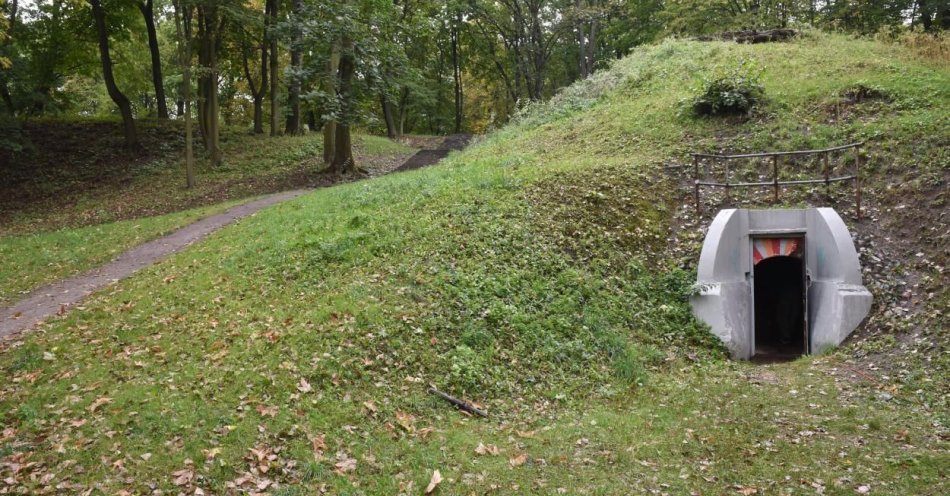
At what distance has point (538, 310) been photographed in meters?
10.3

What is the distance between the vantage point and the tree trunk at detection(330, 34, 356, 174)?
21031mm

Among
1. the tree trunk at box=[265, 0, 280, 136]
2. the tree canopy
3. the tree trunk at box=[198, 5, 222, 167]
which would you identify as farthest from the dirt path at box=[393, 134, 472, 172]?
the tree trunk at box=[198, 5, 222, 167]

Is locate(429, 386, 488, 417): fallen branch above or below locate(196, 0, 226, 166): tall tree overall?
below

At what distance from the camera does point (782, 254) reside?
42.1 ft

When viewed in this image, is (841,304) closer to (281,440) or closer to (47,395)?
(281,440)

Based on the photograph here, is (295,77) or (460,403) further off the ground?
(295,77)

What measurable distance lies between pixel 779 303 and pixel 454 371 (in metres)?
10.5

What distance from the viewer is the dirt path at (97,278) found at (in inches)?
395

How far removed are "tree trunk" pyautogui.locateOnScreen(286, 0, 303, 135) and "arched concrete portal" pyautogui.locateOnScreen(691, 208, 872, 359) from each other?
49.1 ft

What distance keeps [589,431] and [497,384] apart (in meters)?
1.51

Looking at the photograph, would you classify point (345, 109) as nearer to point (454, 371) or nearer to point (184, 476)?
point (454, 371)

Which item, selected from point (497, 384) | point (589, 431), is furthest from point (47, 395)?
point (589, 431)

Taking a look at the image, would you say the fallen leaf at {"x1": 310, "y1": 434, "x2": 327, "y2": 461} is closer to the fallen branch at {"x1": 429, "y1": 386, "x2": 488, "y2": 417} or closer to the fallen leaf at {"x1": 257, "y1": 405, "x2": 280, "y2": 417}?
the fallen leaf at {"x1": 257, "y1": 405, "x2": 280, "y2": 417}

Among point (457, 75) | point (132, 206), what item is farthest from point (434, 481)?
point (457, 75)
